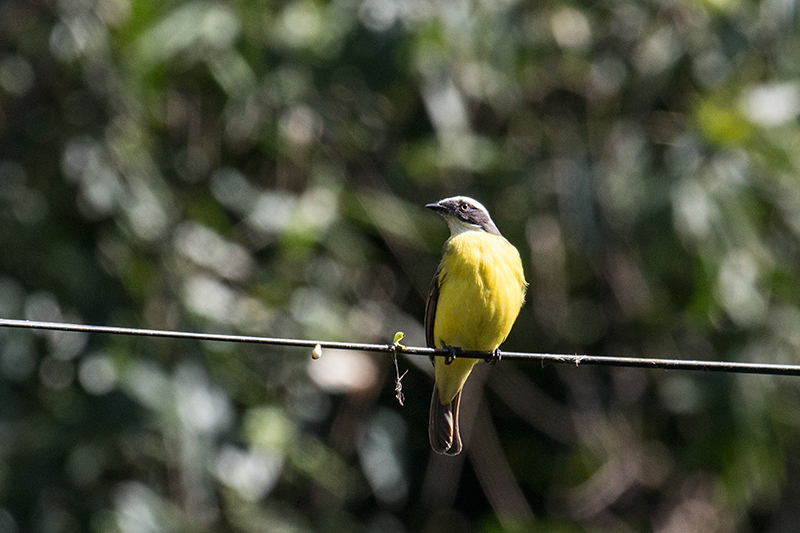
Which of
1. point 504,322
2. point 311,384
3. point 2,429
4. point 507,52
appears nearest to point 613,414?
point 311,384

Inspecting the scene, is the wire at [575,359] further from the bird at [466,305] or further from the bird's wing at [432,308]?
the bird's wing at [432,308]

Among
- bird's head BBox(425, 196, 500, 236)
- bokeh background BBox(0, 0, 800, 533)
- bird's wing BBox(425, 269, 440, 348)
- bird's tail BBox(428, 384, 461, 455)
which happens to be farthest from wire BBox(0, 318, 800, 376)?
bokeh background BBox(0, 0, 800, 533)

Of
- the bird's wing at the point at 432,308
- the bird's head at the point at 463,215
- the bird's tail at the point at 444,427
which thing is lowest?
the bird's tail at the point at 444,427

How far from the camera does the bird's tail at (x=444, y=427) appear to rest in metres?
5.71

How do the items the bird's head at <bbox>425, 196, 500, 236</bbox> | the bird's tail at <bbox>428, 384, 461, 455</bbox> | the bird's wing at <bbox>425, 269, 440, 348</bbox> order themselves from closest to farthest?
the bird's wing at <bbox>425, 269, 440, 348</bbox> < the bird's tail at <bbox>428, 384, 461, 455</bbox> < the bird's head at <bbox>425, 196, 500, 236</bbox>

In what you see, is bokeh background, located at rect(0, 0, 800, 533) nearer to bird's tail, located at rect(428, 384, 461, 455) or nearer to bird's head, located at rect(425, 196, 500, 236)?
bird's head, located at rect(425, 196, 500, 236)

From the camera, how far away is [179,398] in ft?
22.4

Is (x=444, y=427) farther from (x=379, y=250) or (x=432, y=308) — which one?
(x=379, y=250)

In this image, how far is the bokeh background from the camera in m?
6.91

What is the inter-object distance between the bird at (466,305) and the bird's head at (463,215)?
0.09 m

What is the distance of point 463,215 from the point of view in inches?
236

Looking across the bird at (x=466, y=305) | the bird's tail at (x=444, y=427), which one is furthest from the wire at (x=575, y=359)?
the bird's tail at (x=444, y=427)

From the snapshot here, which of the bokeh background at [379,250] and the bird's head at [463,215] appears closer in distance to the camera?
the bird's head at [463,215]

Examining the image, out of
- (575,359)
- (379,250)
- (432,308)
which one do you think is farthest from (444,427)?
(379,250)
